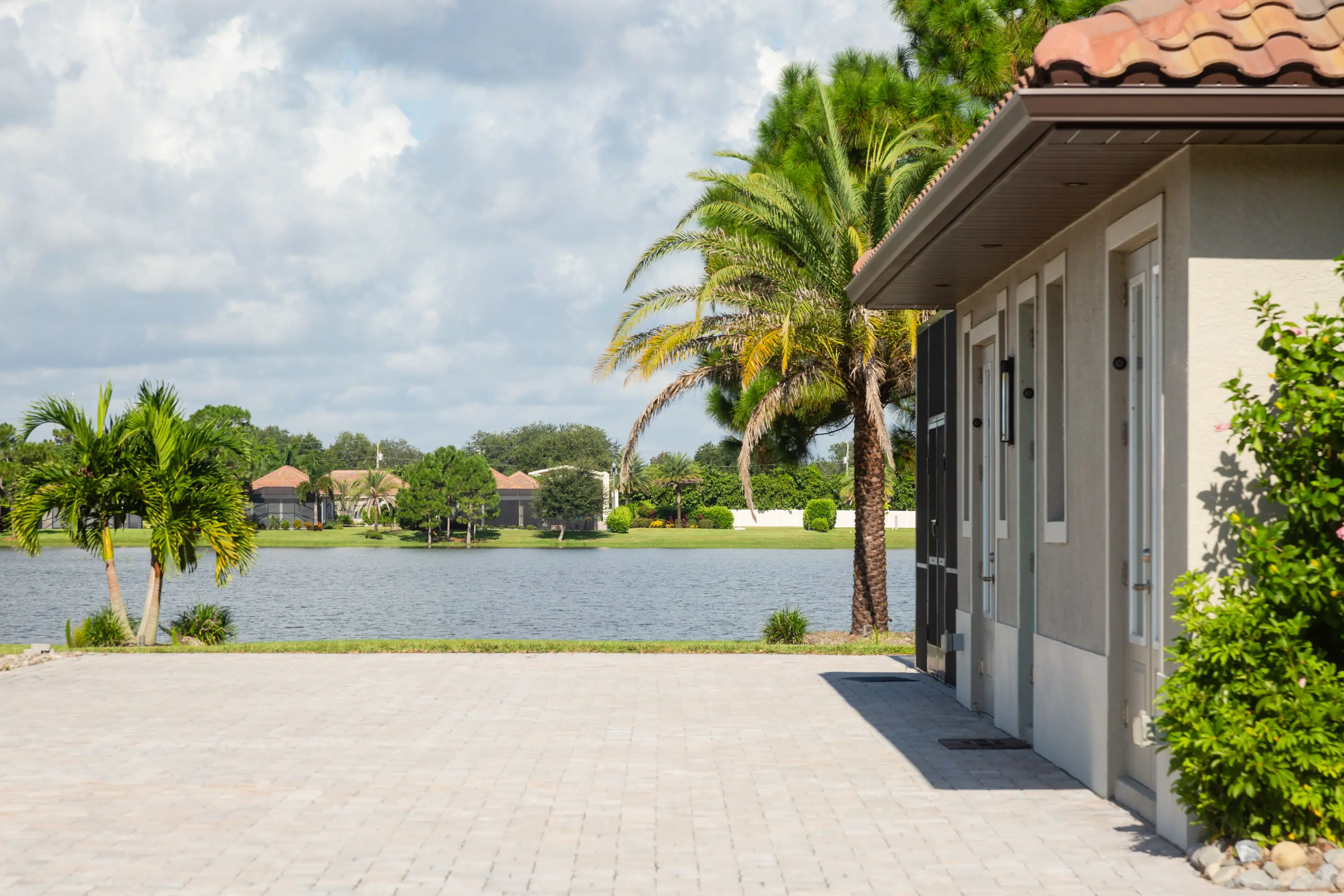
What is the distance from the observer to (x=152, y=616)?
18266mm

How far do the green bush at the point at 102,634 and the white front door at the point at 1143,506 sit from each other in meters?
14.4

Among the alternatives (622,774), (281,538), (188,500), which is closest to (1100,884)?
(622,774)

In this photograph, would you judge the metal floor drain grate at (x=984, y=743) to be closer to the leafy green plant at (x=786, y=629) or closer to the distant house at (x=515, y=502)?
the leafy green plant at (x=786, y=629)

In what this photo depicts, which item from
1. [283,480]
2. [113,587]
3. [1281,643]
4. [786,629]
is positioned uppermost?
[283,480]

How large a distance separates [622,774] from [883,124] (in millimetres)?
18943

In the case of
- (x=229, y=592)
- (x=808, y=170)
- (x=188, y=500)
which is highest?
(x=808, y=170)

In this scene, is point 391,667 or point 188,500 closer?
point 391,667

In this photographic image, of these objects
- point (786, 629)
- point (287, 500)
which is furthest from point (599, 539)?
point (786, 629)

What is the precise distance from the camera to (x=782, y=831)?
704cm

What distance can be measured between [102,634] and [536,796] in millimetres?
12231

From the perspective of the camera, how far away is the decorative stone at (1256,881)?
5.71 metres

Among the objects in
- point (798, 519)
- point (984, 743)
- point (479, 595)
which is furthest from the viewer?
point (798, 519)

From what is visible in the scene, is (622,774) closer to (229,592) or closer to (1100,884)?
(1100,884)

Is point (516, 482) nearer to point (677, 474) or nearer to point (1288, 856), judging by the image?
point (677, 474)
